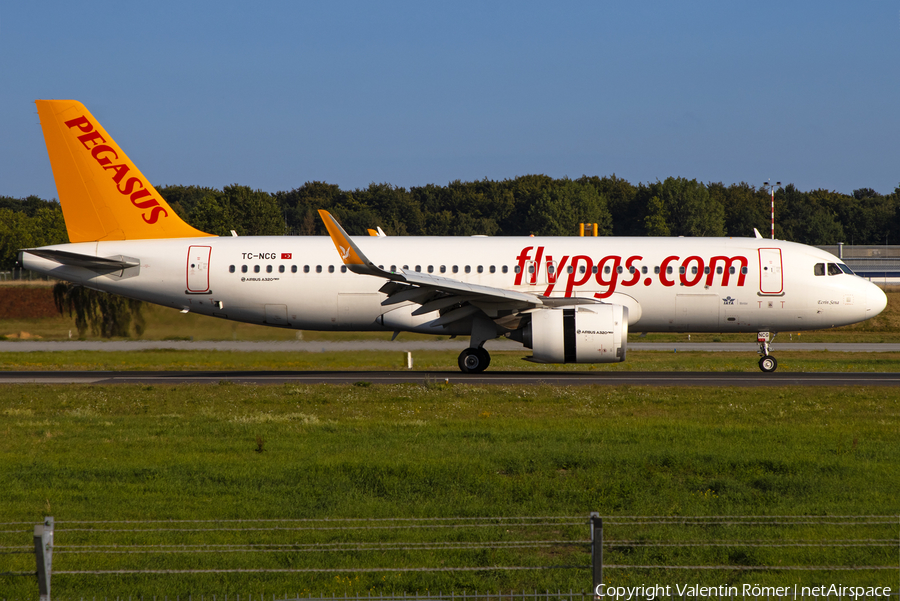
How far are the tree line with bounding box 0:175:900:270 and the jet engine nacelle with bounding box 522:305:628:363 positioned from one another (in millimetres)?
63518

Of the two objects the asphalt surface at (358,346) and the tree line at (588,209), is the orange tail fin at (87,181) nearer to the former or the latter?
the asphalt surface at (358,346)

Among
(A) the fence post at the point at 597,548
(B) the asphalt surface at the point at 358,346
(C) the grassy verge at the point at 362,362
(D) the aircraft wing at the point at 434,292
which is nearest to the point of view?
(A) the fence post at the point at 597,548

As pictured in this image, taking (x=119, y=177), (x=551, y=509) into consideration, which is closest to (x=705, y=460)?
(x=551, y=509)

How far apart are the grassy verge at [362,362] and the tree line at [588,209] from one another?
2145 inches

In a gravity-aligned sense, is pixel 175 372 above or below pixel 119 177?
below

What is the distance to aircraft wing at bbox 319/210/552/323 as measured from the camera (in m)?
22.1

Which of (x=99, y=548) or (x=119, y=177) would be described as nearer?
(x=99, y=548)

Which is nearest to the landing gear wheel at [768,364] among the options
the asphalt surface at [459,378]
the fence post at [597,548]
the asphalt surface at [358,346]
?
the asphalt surface at [459,378]

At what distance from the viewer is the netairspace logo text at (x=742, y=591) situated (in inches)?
271

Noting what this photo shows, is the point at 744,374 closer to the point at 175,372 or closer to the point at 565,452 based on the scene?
the point at 565,452

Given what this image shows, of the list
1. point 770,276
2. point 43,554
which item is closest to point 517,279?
point 770,276

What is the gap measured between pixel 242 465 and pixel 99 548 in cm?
385

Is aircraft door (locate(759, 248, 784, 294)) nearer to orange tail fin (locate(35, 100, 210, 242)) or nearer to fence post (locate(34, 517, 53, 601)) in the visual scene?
orange tail fin (locate(35, 100, 210, 242))

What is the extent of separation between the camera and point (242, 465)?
11805mm
